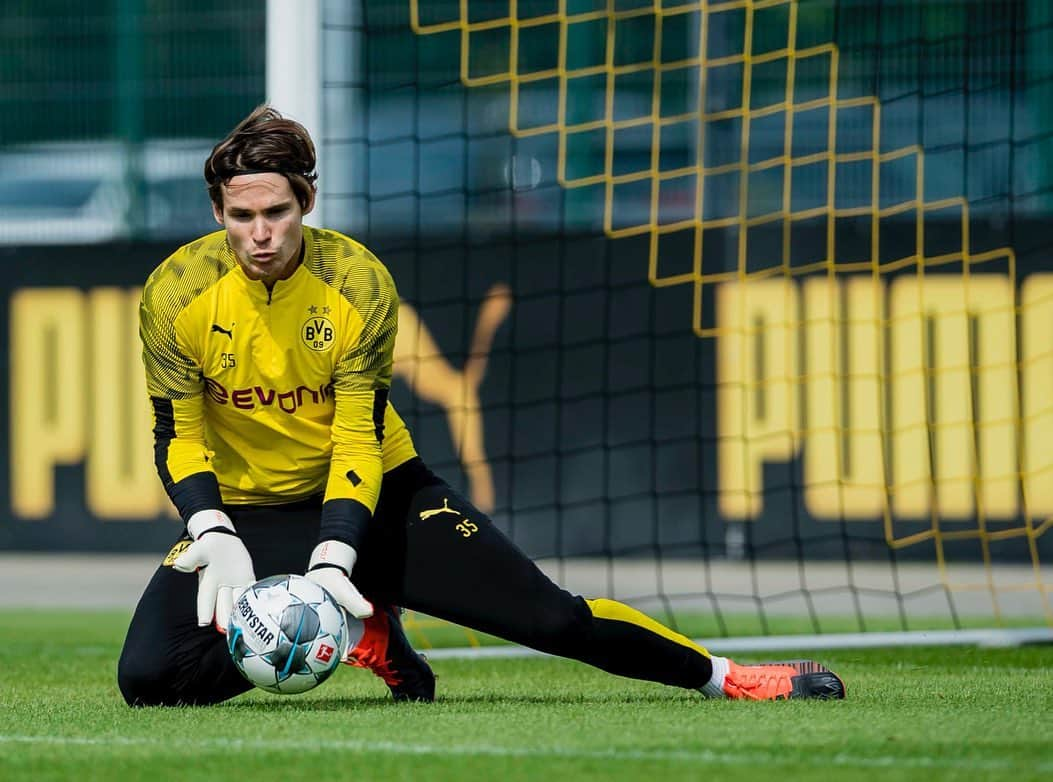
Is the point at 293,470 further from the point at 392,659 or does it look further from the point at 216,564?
the point at 392,659

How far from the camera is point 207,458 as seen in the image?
529 cm

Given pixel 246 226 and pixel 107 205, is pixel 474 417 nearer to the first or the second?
pixel 107 205

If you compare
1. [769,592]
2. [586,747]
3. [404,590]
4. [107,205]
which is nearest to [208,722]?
[404,590]

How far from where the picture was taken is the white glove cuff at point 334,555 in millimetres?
5047

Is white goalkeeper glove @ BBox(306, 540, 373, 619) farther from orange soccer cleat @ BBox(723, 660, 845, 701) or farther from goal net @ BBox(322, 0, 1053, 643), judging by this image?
goal net @ BBox(322, 0, 1053, 643)

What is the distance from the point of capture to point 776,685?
5387 millimetres

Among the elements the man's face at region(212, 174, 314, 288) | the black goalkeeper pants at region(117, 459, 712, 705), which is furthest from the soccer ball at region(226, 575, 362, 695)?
the man's face at region(212, 174, 314, 288)

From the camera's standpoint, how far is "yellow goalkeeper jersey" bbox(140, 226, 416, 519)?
5227 mm

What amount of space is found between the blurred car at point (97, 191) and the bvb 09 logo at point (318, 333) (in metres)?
8.84

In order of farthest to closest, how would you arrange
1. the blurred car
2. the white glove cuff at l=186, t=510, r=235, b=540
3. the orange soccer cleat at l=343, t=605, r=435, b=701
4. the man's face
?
the blurred car
the orange soccer cleat at l=343, t=605, r=435, b=701
the white glove cuff at l=186, t=510, r=235, b=540
the man's face

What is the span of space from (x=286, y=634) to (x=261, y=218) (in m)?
1.15

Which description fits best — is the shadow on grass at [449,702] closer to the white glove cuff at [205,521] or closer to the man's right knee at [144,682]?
the man's right knee at [144,682]

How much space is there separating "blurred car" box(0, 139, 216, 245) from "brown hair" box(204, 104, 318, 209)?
29.2 feet

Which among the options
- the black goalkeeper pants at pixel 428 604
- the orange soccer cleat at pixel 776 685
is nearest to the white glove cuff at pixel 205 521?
the black goalkeeper pants at pixel 428 604
